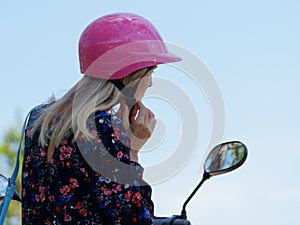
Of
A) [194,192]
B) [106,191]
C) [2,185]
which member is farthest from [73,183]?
[2,185]

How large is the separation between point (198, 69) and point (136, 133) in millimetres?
378

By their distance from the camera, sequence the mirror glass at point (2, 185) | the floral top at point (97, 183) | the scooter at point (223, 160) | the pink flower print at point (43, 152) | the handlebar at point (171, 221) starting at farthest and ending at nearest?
the mirror glass at point (2, 185), the scooter at point (223, 160), the pink flower print at point (43, 152), the handlebar at point (171, 221), the floral top at point (97, 183)

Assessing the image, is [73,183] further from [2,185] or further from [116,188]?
[2,185]

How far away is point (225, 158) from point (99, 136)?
2.11 feet

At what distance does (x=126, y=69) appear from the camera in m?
3.30

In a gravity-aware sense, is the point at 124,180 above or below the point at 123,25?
below

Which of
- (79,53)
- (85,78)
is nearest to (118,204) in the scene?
(85,78)

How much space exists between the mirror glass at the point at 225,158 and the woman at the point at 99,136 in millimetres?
353

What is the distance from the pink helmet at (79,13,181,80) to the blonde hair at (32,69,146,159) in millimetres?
45

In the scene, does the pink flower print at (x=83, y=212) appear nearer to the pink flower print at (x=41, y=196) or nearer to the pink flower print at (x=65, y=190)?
the pink flower print at (x=65, y=190)

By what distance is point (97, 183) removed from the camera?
3062 millimetres

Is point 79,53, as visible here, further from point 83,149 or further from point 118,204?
point 118,204

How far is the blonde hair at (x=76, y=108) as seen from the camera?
314 centimetres

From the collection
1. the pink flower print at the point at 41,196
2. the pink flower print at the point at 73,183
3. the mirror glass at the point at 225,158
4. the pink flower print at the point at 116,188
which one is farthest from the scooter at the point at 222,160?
the pink flower print at the point at 73,183
